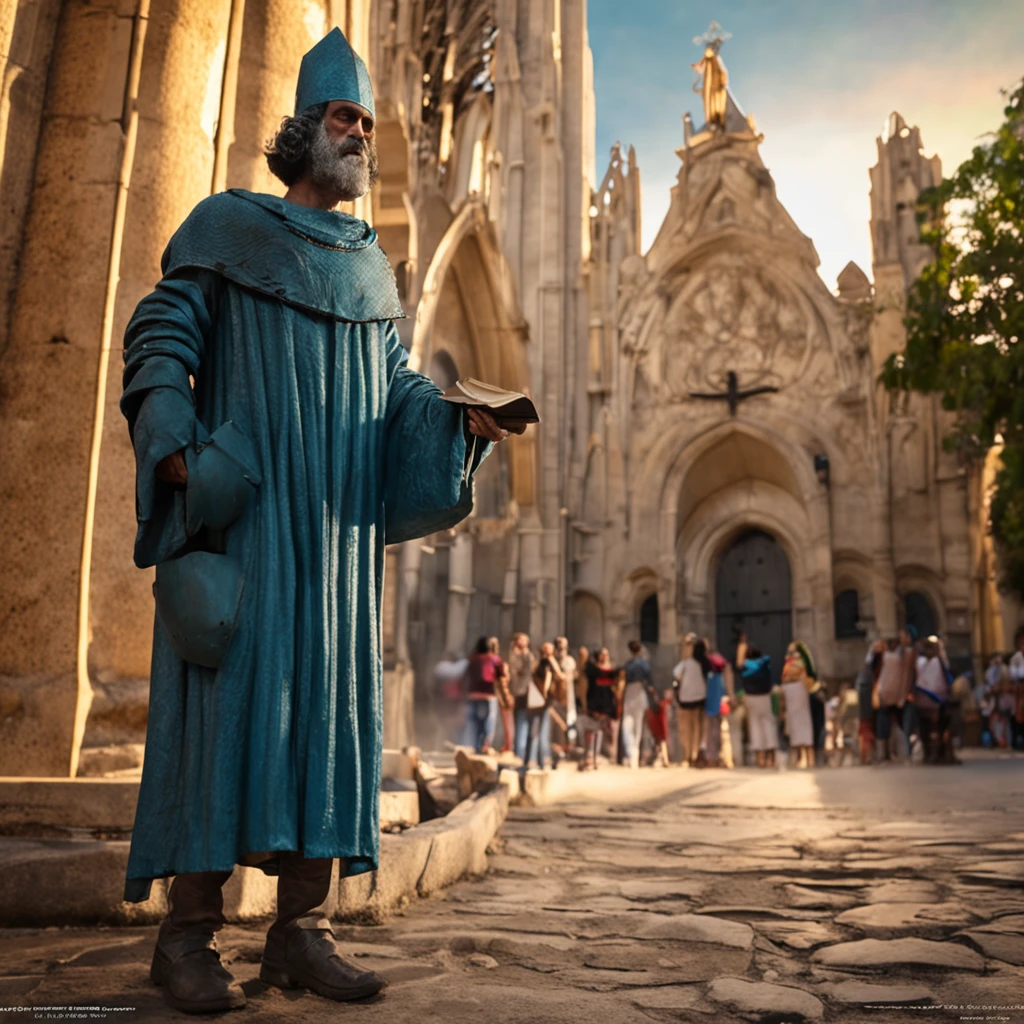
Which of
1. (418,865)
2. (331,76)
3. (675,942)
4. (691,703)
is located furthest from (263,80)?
(691,703)

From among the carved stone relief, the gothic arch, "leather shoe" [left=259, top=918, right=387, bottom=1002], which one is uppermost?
the carved stone relief

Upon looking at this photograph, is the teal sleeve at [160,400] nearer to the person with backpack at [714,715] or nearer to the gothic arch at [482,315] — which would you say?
the person with backpack at [714,715]

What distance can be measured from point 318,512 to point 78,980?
108cm

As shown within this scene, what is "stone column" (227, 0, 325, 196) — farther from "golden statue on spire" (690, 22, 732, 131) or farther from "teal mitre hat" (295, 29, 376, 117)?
"golden statue on spire" (690, 22, 732, 131)

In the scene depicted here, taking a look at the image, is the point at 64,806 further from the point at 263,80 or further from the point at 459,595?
the point at 459,595

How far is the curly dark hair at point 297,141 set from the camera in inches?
105

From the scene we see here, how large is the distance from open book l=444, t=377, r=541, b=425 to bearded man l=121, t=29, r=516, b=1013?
0.04 metres

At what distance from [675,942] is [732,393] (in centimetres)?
2330

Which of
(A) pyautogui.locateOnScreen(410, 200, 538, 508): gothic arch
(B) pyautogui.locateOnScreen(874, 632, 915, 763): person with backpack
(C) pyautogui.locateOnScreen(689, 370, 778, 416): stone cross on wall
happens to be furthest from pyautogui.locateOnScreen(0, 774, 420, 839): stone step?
(C) pyautogui.locateOnScreen(689, 370, 778, 416): stone cross on wall

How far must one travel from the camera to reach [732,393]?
84.1ft

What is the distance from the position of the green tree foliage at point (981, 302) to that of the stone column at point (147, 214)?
1009 cm

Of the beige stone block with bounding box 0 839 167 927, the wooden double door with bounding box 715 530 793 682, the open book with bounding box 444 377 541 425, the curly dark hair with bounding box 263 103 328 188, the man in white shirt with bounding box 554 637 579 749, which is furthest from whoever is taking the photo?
the wooden double door with bounding box 715 530 793 682

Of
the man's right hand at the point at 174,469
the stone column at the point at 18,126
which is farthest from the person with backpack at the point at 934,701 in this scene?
the man's right hand at the point at 174,469

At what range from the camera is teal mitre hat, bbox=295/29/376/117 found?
2.68 metres
